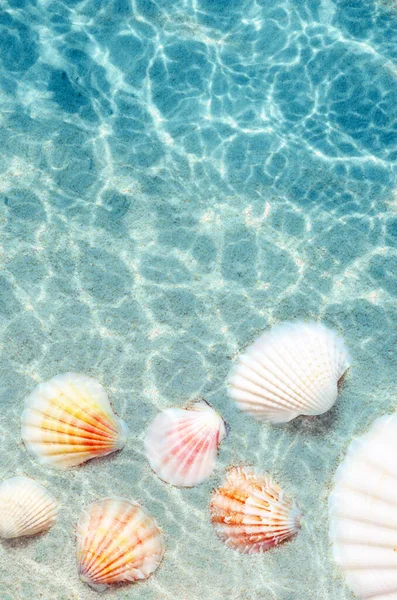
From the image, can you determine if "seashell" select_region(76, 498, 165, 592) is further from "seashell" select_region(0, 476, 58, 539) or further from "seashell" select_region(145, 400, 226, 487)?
"seashell" select_region(145, 400, 226, 487)

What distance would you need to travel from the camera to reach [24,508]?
17.0ft

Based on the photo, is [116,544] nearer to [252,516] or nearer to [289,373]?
[252,516]

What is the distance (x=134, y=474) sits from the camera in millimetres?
5461

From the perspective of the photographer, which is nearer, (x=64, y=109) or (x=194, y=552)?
(x=194, y=552)

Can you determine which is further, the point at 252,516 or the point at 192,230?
the point at 192,230

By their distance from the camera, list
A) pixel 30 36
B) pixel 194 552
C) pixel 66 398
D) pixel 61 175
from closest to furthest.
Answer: pixel 194 552
pixel 66 398
pixel 61 175
pixel 30 36

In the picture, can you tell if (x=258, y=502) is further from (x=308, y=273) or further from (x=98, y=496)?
(x=308, y=273)

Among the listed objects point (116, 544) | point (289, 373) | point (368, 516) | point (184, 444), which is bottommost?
point (116, 544)

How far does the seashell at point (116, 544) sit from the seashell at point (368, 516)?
141cm

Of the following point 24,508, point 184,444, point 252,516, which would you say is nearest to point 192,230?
point 184,444

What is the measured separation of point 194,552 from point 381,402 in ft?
6.53

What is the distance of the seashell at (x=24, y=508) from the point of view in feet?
16.7

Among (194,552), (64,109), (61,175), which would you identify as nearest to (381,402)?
(194,552)

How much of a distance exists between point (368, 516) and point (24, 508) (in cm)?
261
